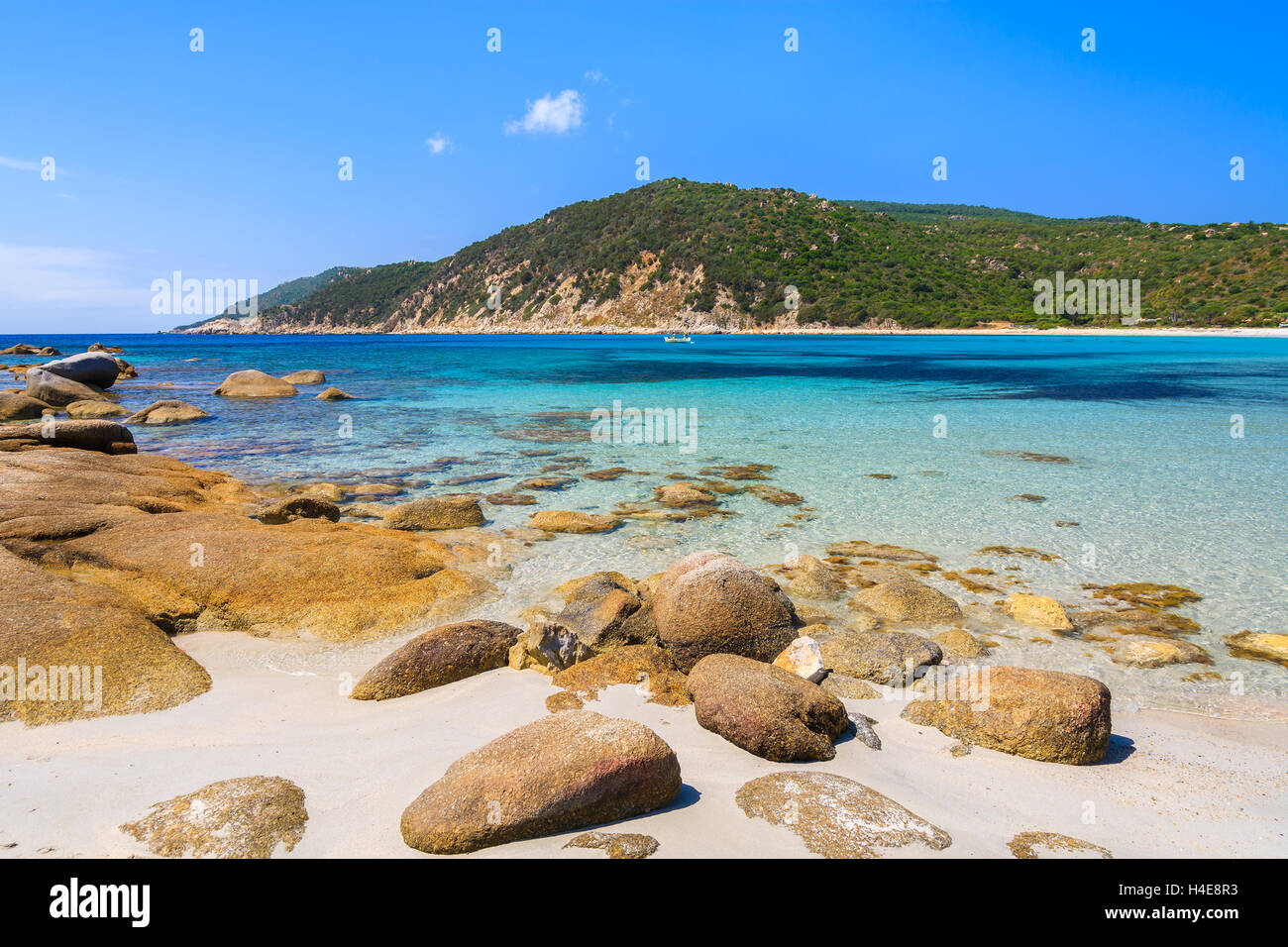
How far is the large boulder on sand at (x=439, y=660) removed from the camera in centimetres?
504

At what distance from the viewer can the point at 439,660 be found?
527cm

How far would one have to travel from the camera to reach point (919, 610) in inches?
263

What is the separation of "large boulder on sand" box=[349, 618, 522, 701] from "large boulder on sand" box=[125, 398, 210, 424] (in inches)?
820

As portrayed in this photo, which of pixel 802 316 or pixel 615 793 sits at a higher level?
pixel 802 316

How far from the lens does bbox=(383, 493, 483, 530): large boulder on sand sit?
9586 millimetres

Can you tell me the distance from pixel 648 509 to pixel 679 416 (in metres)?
12.2

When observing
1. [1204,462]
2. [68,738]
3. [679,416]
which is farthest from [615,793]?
[679,416]

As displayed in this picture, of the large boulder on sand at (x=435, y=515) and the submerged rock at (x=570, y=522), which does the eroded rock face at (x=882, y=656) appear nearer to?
the submerged rock at (x=570, y=522)

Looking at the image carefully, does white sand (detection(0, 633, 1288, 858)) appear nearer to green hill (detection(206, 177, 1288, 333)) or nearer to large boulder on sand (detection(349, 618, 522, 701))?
large boulder on sand (detection(349, 618, 522, 701))

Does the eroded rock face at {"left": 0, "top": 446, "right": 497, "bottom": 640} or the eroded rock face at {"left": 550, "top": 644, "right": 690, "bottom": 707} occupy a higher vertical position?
the eroded rock face at {"left": 0, "top": 446, "right": 497, "bottom": 640}

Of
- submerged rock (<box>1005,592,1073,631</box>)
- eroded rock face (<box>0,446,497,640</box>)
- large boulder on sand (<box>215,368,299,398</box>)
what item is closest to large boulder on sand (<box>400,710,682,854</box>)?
eroded rock face (<box>0,446,497,640</box>)

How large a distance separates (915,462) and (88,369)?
32988 mm
